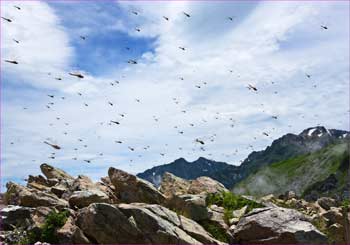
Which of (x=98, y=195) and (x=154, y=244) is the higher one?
(x=98, y=195)

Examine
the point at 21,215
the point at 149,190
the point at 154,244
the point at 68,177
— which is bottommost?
the point at 154,244

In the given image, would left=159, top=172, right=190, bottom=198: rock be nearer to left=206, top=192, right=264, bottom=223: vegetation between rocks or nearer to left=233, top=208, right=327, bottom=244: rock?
left=206, top=192, right=264, bottom=223: vegetation between rocks

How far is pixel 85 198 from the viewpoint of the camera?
87.7 ft

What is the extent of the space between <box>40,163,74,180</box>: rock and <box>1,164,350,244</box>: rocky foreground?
3741 mm

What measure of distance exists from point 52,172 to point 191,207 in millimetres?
15069

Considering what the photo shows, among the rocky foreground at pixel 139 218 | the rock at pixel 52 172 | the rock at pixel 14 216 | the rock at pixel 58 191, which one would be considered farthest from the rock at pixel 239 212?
the rock at pixel 52 172

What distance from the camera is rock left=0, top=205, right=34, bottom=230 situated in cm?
2533

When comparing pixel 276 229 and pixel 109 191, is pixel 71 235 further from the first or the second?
pixel 276 229

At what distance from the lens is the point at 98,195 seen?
27.2 metres

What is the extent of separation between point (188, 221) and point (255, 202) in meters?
8.58

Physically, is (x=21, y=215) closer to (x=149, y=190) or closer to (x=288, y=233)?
(x=149, y=190)

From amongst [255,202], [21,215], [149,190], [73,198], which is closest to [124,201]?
[149,190]

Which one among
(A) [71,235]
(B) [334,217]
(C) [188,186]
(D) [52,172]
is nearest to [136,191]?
(A) [71,235]

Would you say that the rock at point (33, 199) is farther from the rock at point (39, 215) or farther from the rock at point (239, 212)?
the rock at point (239, 212)
